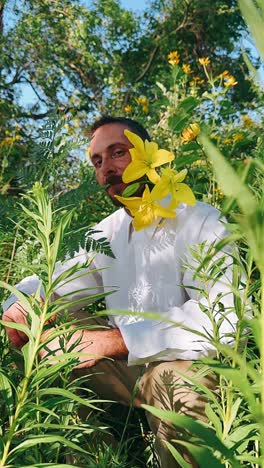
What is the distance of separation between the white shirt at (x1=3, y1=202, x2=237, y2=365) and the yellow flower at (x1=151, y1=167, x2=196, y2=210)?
0.29m

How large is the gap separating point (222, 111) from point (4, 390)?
106 inches

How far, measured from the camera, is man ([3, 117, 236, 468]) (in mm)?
1528

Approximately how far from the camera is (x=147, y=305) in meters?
2.00

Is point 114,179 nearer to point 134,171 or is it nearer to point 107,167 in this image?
point 107,167

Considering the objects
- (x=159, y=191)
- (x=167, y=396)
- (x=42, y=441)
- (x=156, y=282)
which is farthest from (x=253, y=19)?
(x=156, y=282)

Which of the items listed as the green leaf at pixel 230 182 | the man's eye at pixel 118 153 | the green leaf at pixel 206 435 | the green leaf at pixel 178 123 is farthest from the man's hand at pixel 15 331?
the green leaf at pixel 178 123

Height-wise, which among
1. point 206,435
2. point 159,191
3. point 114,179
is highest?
point 114,179

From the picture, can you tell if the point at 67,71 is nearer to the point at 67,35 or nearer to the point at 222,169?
the point at 67,35

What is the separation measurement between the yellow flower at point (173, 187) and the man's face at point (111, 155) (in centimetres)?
93

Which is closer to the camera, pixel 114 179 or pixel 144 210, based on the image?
pixel 144 210

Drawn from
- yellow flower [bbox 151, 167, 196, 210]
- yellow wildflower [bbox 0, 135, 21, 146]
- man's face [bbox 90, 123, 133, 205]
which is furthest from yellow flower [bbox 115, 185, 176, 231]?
yellow wildflower [bbox 0, 135, 21, 146]

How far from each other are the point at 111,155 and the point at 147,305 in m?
0.67

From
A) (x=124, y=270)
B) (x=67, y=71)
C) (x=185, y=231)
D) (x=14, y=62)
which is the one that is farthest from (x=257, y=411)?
(x=67, y=71)

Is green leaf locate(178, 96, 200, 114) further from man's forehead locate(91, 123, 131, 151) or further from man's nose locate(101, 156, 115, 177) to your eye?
man's nose locate(101, 156, 115, 177)
